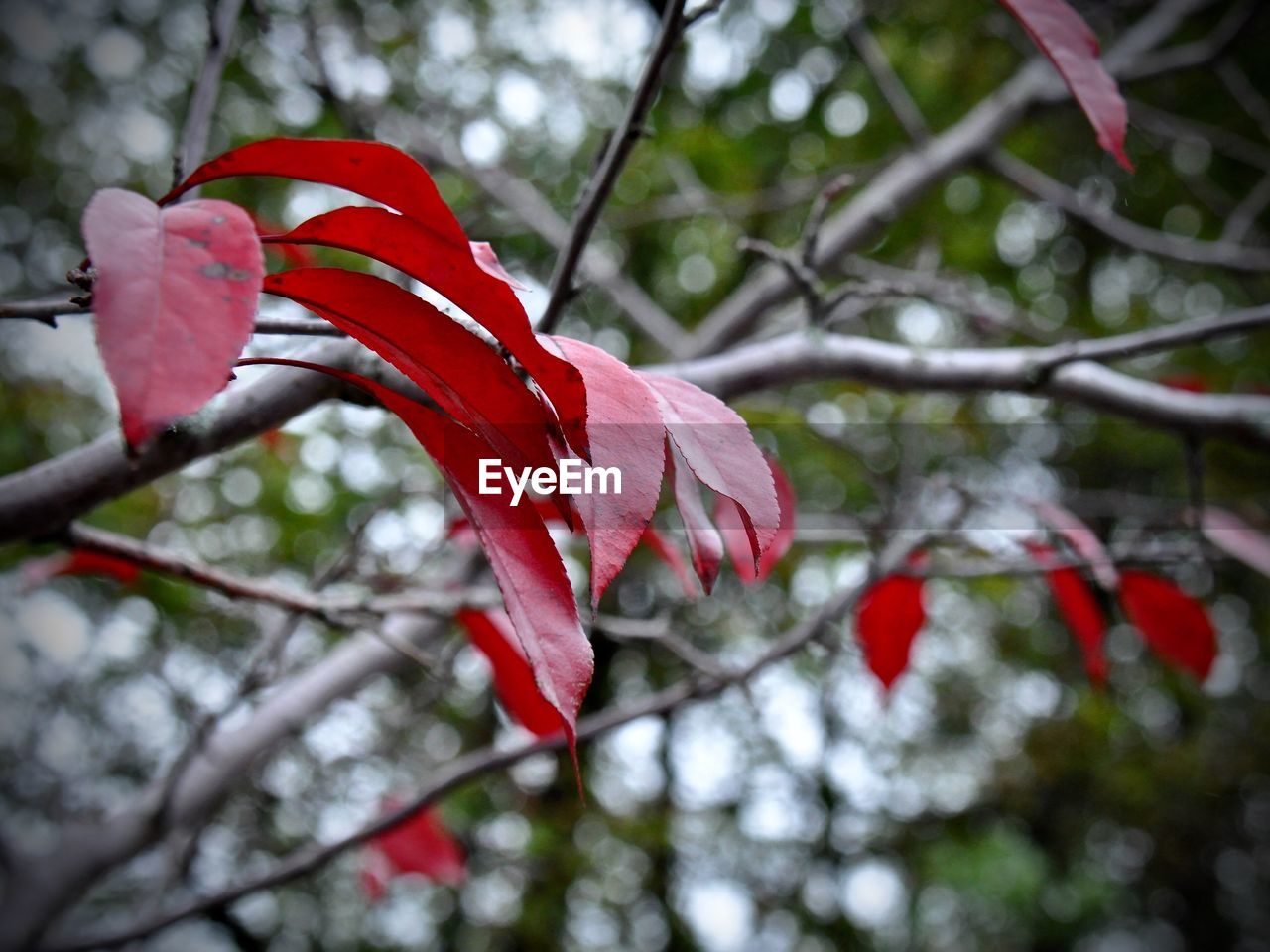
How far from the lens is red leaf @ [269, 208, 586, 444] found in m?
0.27

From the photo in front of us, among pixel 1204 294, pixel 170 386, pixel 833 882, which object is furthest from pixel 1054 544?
pixel 833 882

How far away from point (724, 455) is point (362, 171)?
0.16m

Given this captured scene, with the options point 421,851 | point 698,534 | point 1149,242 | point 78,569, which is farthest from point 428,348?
point 1149,242

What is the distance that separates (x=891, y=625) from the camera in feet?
2.62

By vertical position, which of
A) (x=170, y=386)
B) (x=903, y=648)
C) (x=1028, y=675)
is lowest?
(x=1028, y=675)

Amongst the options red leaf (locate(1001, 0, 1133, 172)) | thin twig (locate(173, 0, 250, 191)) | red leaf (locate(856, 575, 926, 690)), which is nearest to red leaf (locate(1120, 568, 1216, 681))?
red leaf (locate(856, 575, 926, 690))

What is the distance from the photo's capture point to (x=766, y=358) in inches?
26.7

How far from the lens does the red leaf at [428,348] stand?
0.30 m

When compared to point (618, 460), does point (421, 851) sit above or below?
below

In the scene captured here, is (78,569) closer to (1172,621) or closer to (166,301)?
(166,301)

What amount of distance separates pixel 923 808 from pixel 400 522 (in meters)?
2.23

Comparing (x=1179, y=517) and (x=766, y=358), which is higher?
(x=766, y=358)

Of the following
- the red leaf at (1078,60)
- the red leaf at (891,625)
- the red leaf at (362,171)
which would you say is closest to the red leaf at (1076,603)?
the red leaf at (891,625)

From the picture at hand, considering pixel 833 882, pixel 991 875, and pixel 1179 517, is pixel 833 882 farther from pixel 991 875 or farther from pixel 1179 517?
pixel 1179 517
